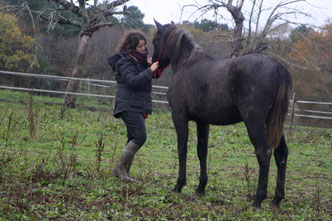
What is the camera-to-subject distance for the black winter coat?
4.75 meters

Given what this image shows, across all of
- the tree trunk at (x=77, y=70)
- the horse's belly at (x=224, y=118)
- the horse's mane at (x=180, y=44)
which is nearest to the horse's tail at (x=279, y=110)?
the horse's belly at (x=224, y=118)

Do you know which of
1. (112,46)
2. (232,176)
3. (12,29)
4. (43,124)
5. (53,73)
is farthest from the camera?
(112,46)

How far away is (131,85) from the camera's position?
4.74 m

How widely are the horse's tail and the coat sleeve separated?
1.68 meters

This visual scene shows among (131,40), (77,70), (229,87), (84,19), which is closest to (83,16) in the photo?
(84,19)

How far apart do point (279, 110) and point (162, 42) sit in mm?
1956

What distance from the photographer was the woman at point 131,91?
4.86 metres

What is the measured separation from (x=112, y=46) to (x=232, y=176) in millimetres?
22694

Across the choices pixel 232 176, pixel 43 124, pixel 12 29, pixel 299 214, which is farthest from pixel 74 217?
pixel 12 29

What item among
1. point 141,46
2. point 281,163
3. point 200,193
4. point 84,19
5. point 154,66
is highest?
point 84,19

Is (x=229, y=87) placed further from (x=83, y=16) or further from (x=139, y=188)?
(x=83, y=16)

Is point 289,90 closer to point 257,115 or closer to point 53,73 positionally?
point 257,115

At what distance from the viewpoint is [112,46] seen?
27.4 meters

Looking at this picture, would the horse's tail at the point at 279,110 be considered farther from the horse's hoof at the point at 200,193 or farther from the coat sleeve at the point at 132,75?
the coat sleeve at the point at 132,75
